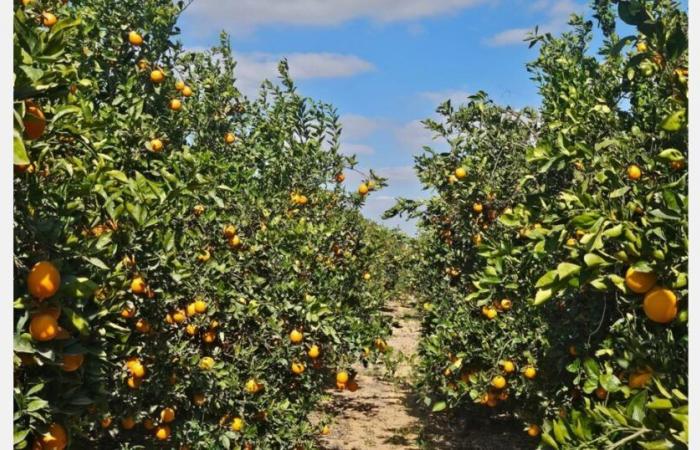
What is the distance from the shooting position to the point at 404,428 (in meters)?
7.52

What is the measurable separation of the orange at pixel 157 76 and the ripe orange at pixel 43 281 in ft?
12.0

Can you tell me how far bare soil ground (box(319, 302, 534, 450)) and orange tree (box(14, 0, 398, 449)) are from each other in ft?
5.46

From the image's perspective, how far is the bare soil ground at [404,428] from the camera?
6.70m

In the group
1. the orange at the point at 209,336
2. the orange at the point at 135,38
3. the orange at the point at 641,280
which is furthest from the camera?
the orange at the point at 135,38

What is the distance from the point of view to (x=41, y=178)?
2174mm

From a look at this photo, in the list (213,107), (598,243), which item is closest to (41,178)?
(598,243)

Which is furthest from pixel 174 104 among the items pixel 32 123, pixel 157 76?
pixel 32 123

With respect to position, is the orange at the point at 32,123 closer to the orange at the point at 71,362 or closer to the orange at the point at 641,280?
the orange at the point at 71,362

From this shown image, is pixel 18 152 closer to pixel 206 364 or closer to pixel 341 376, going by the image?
pixel 206 364

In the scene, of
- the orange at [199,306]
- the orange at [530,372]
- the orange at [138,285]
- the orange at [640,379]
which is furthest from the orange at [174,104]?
the orange at [640,379]

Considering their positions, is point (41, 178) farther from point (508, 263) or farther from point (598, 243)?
point (508, 263)

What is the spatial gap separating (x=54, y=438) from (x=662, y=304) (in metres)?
1.97
